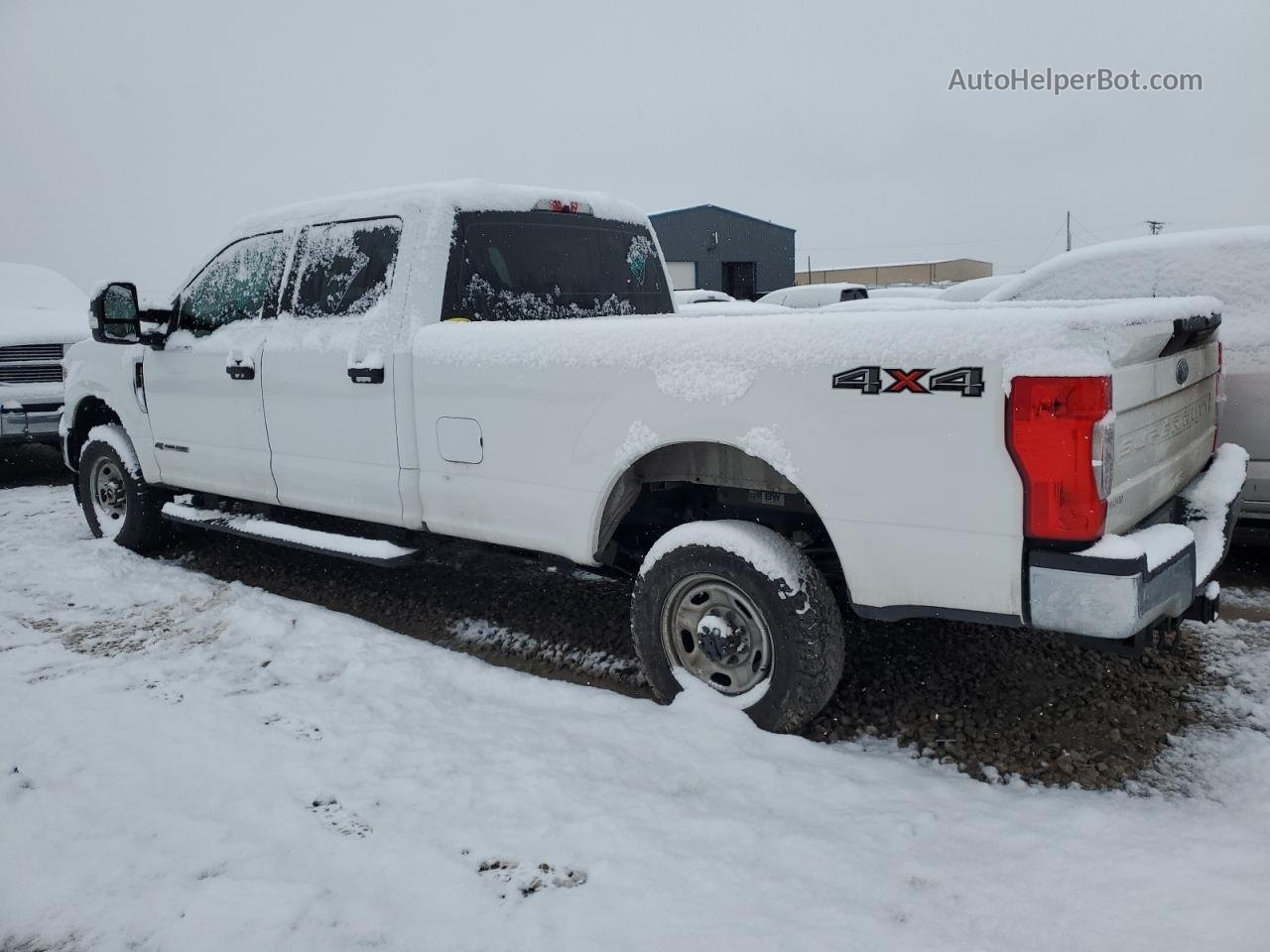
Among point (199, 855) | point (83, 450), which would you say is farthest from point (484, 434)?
point (83, 450)

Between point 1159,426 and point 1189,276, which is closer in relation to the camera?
point 1159,426

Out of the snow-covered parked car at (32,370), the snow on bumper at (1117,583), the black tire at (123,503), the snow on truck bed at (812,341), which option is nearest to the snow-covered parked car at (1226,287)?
the snow on truck bed at (812,341)

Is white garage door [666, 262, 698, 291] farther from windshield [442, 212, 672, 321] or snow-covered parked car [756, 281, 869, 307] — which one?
windshield [442, 212, 672, 321]

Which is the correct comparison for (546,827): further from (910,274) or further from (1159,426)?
(910,274)

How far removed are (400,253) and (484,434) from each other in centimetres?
108

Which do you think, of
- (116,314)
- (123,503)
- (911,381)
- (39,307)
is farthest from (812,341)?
(39,307)

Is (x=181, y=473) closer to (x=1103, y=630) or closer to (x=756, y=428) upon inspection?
(x=756, y=428)

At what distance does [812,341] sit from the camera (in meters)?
2.93

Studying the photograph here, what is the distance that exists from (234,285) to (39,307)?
715cm

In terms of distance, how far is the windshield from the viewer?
4242mm

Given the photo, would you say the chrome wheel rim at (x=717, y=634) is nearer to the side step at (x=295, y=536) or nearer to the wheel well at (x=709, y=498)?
the wheel well at (x=709, y=498)

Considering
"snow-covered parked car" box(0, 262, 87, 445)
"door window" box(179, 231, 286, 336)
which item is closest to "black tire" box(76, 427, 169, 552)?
"door window" box(179, 231, 286, 336)

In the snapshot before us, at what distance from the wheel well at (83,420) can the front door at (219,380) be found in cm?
92

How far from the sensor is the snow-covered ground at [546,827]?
2.29 m
